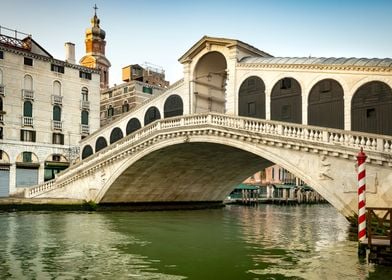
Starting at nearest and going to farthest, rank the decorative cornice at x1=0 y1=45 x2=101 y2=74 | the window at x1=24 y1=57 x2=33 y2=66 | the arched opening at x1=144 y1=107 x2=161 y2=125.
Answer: the arched opening at x1=144 y1=107 x2=161 y2=125 < the decorative cornice at x1=0 y1=45 x2=101 y2=74 < the window at x1=24 y1=57 x2=33 y2=66

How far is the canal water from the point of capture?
9.16m

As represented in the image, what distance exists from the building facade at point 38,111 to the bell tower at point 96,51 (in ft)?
80.8

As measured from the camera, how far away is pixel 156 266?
9.88 metres

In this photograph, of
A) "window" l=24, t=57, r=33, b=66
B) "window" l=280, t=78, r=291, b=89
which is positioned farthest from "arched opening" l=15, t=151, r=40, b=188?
"window" l=280, t=78, r=291, b=89

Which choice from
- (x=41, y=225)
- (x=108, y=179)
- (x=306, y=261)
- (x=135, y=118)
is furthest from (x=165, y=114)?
(x=306, y=261)

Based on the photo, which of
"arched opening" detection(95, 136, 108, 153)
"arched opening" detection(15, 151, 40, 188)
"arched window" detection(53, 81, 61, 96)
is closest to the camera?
"arched opening" detection(95, 136, 108, 153)

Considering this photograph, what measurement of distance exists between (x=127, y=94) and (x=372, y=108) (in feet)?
78.2

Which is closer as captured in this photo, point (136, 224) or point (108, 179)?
point (136, 224)

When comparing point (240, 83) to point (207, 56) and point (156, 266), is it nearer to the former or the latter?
point (207, 56)

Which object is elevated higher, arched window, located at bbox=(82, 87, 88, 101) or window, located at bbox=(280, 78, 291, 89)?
arched window, located at bbox=(82, 87, 88, 101)

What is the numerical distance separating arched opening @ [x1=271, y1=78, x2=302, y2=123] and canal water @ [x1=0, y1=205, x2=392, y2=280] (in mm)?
4494

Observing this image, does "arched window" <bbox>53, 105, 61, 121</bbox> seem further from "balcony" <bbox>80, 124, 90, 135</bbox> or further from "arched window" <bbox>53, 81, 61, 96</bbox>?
"balcony" <bbox>80, 124, 90, 135</bbox>

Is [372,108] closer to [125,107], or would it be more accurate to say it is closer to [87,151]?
[87,151]

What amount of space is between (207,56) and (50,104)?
513 inches
